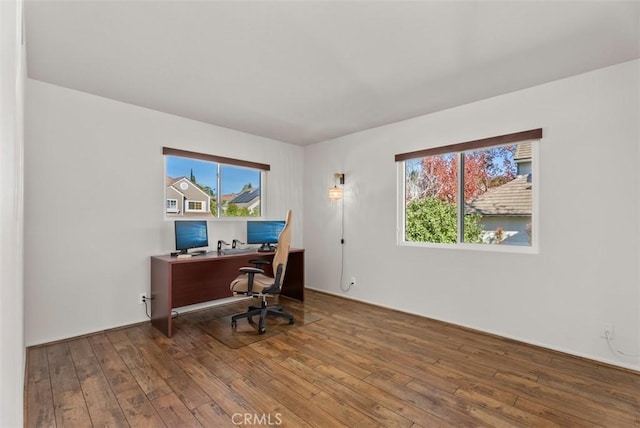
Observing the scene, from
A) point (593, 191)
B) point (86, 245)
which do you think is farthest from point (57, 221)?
point (593, 191)

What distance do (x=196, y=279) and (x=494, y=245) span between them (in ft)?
11.6

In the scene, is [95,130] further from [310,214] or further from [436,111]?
[436,111]

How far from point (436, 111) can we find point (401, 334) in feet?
8.62

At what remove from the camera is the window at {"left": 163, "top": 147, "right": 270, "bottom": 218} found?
12.5ft

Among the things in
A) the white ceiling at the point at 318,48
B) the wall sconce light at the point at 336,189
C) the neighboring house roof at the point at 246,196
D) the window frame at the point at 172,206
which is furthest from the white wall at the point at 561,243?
the window frame at the point at 172,206

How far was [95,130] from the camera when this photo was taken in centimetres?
316

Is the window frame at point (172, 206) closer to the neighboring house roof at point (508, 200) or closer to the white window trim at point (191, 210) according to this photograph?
the white window trim at point (191, 210)

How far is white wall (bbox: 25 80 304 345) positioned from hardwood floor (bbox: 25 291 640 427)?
0.33m

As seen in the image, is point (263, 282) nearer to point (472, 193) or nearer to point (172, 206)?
point (172, 206)

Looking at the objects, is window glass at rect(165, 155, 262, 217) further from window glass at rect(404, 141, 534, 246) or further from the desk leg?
window glass at rect(404, 141, 534, 246)

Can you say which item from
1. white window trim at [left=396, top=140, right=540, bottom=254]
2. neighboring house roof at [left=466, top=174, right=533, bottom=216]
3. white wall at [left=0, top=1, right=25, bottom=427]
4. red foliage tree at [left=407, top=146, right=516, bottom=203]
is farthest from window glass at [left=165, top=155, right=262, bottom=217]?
neighboring house roof at [left=466, top=174, right=533, bottom=216]

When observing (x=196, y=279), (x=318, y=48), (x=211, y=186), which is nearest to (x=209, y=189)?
(x=211, y=186)

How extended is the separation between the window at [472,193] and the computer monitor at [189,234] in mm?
2580

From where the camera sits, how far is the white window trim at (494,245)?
9.62 feet
